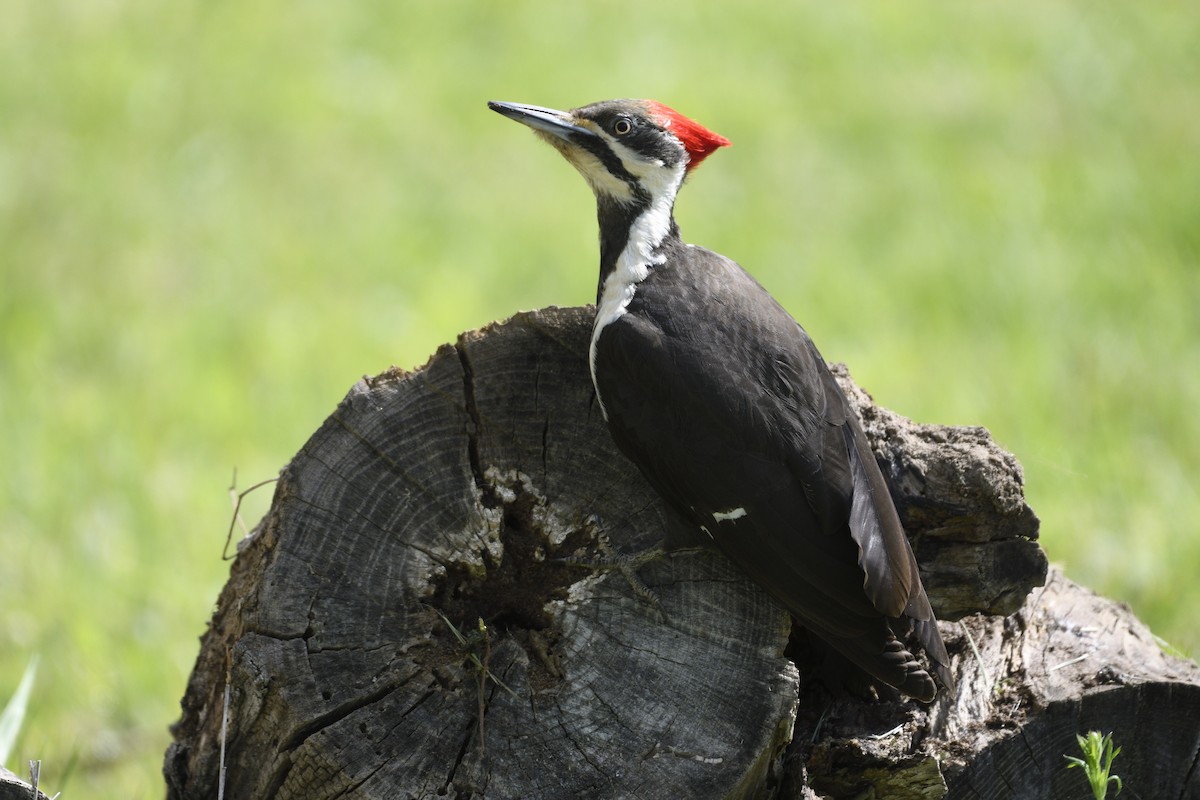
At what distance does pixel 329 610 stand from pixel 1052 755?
1.55m

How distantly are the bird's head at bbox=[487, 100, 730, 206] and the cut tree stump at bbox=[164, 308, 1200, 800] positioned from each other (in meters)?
0.56

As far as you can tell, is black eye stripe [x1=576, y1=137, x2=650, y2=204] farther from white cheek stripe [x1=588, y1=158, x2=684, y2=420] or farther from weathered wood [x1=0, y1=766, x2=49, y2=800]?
weathered wood [x1=0, y1=766, x2=49, y2=800]

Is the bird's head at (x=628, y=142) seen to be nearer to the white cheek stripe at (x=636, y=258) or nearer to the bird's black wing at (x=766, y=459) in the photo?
the white cheek stripe at (x=636, y=258)

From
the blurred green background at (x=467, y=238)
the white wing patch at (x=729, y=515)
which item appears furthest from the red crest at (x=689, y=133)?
the blurred green background at (x=467, y=238)

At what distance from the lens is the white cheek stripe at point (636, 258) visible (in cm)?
285

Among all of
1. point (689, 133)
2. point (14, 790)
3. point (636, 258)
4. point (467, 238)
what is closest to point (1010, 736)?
point (636, 258)

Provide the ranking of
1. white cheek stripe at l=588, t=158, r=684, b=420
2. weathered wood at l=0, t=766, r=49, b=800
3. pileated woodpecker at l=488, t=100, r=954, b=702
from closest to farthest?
weathered wood at l=0, t=766, r=49, b=800 → pileated woodpecker at l=488, t=100, r=954, b=702 → white cheek stripe at l=588, t=158, r=684, b=420

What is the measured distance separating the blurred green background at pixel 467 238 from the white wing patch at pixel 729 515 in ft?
7.44

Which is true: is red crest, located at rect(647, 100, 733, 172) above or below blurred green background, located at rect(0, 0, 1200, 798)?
below

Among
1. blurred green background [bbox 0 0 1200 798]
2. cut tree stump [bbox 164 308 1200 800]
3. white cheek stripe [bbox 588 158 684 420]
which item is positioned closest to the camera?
cut tree stump [bbox 164 308 1200 800]

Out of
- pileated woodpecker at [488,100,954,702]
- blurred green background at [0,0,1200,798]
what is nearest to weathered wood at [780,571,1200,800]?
pileated woodpecker at [488,100,954,702]

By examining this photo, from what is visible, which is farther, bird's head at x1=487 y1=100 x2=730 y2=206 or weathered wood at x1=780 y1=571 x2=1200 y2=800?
bird's head at x1=487 y1=100 x2=730 y2=206

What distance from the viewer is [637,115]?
10.8ft

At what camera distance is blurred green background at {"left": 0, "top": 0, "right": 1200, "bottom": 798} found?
189 inches
